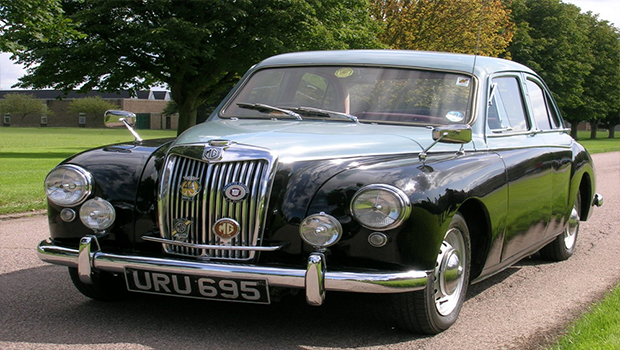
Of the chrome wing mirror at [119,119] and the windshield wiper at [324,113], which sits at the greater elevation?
the windshield wiper at [324,113]

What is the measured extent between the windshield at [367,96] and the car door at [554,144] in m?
1.21

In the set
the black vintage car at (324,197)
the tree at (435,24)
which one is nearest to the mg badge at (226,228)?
the black vintage car at (324,197)

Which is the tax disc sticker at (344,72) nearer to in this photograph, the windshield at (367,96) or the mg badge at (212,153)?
the windshield at (367,96)

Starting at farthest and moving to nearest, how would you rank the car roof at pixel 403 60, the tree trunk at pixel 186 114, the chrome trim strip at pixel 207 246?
the tree trunk at pixel 186 114 → the car roof at pixel 403 60 → the chrome trim strip at pixel 207 246

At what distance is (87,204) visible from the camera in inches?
173

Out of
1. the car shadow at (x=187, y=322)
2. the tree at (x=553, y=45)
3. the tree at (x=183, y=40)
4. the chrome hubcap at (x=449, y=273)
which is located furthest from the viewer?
the tree at (x=553, y=45)

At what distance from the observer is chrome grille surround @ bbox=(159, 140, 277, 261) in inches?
159

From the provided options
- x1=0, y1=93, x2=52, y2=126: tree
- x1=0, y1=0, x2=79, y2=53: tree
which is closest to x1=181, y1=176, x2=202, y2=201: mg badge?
x1=0, y1=0, x2=79, y2=53: tree

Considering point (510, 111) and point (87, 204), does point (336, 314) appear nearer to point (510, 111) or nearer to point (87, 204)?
point (87, 204)

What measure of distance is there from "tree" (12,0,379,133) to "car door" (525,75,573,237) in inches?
819

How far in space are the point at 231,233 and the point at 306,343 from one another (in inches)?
28.2

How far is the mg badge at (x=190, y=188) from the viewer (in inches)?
162

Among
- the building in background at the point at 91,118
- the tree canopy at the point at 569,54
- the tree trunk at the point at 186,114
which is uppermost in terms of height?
the tree canopy at the point at 569,54

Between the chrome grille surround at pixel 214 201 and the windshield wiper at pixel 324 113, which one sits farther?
the windshield wiper at pixel 324 113
